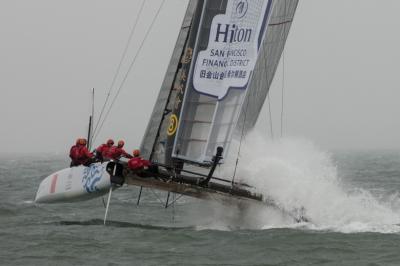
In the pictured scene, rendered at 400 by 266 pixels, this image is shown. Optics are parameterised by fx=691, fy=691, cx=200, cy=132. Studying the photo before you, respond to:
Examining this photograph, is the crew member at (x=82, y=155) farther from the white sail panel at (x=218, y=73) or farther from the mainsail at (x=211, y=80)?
the white sail panel at (x=218, y=73)

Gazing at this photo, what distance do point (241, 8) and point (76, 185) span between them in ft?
11.9

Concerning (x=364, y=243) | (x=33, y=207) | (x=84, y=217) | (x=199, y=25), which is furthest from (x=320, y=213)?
(x=33, y=207)

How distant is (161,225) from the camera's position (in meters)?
11.7

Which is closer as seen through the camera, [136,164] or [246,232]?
[136,164]

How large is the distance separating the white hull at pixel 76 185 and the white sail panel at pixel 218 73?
1.18 meters

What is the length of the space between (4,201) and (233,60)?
8.30m

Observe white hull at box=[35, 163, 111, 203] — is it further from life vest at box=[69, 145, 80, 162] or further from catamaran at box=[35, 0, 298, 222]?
life vest at box=[69, 145, 80, 162]

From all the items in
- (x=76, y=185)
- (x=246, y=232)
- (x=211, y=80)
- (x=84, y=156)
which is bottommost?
(x=246, y=232)

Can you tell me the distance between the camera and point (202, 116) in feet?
34.5

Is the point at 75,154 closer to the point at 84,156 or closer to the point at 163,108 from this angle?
the point at 84,156

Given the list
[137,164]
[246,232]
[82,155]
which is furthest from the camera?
[82,155]

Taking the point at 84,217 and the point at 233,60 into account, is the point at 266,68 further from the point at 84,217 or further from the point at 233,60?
the point at 84,217

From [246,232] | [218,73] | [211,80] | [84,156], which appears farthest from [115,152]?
[246,232]

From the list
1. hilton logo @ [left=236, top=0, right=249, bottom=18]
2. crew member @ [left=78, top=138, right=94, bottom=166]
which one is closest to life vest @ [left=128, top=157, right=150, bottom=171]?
crew member @ [left=78, top=138, right=94, bottom=166]
